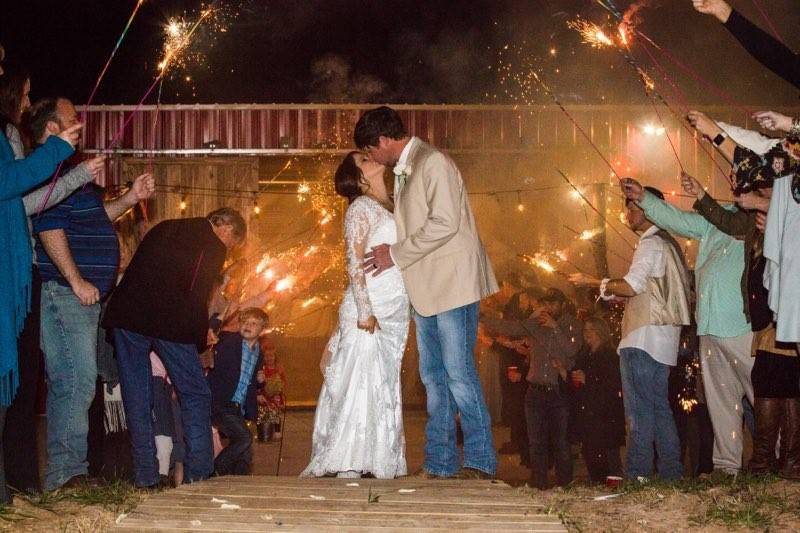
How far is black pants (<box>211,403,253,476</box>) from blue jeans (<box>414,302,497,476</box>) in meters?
2.27

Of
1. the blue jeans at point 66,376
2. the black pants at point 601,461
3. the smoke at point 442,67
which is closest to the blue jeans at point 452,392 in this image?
the blue jeans at point 66,376

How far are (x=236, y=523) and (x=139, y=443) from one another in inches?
69.6

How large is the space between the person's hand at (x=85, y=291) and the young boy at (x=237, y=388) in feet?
8.02

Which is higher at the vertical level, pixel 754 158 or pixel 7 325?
pixel 754 158

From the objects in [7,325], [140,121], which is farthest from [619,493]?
[140,121]

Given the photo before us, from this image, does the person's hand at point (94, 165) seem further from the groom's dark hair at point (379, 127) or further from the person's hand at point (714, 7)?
the person's hand at point (714, 7)

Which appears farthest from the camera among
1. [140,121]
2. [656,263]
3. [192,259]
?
[140,121]

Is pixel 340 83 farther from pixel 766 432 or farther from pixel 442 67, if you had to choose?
pixel 766 432

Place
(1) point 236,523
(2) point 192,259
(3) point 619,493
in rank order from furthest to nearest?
(2) point 192,259 < (3) point 619,493 < (1) point 236,523

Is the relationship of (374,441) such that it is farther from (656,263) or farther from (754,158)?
(754,158)

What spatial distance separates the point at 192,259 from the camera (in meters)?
5.72

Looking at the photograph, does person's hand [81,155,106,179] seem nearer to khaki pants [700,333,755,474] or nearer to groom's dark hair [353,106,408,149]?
groom's dark hair [353,106,408,149]

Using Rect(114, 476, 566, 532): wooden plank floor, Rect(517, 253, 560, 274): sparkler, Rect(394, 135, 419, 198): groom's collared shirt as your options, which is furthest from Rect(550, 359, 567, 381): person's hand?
Rect(114, 476, 566, 532): wooden plank floor

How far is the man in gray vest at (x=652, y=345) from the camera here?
6523 mm
